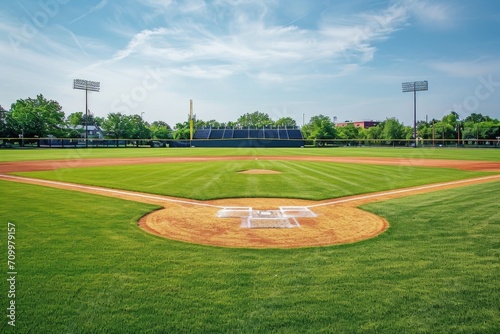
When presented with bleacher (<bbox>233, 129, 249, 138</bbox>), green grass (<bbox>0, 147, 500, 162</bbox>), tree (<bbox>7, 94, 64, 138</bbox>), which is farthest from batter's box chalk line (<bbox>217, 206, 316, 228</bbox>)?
bleacher (<bbox>233, 129, 249, 138</bbox>)

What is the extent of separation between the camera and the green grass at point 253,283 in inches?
127

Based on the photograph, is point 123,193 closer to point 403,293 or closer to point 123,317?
point 123,317

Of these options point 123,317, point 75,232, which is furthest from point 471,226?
point 75,232

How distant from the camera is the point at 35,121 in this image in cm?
6644

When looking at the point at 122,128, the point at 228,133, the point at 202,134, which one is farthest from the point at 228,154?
the point at 202,134

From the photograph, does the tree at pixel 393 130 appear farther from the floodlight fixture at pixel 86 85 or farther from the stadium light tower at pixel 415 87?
the floodlight fixture at pixel 86 85

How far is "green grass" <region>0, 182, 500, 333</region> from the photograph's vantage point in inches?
127

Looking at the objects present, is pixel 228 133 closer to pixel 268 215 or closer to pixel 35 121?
pixel 35 121

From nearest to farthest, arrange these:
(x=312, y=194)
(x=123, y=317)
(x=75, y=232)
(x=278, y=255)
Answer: (x=123, y=317), (x=278, y=255), (x=75, y=232), (x=312, y=194)

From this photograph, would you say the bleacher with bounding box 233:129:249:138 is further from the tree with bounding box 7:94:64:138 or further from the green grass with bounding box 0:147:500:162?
the green grass with bounding box 0:147:500:162

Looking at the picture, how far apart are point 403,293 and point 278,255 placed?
1.84 meters

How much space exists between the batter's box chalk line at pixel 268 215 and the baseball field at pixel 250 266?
0.14 feet

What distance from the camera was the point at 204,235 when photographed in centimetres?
625

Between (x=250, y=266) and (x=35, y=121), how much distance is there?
7500 cm
